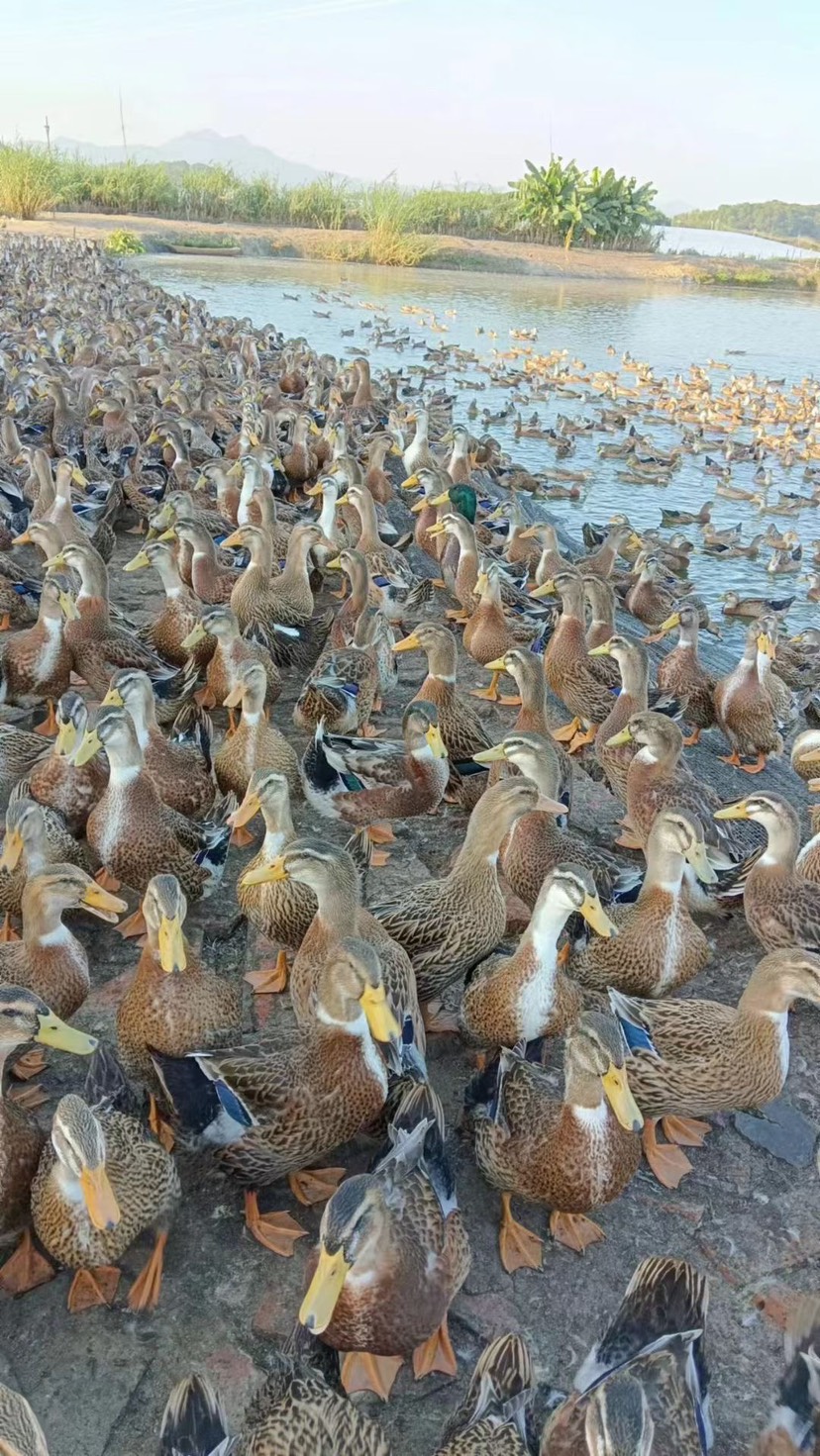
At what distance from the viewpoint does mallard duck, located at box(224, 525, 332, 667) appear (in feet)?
19.8

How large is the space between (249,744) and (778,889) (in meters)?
2.29

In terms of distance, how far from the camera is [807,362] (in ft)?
75.7

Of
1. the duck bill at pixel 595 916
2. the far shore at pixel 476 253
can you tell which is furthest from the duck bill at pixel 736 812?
the far shore at pixel 476 253

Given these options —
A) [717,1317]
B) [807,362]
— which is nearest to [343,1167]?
[717,1317]

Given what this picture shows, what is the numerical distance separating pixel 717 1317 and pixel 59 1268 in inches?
69.2

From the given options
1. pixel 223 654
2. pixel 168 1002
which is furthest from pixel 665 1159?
pixel 223 654

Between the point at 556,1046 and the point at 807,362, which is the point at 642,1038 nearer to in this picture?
the point at 556,1046

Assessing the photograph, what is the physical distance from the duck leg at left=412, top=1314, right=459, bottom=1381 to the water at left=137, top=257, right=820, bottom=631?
759 cm

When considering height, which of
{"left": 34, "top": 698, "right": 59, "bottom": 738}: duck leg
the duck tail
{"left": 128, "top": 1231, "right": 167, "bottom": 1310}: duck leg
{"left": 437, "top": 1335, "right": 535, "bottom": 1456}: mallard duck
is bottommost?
{"left": 128, "top": 1231, "right": 167, "bottom": 1310}: duck leg

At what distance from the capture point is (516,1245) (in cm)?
288

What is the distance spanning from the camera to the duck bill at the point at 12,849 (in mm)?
3561

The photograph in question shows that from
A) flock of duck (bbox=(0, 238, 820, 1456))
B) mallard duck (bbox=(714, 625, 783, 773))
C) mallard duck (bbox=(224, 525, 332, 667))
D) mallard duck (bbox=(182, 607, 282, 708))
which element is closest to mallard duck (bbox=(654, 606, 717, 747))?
flock of duck (bbox=(0, 238, 820, 1456))

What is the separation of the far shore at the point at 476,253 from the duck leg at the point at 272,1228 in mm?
33677

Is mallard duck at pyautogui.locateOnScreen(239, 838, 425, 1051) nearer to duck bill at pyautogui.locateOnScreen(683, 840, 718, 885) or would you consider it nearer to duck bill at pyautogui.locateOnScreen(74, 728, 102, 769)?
duck bill at pyautogui.locateOnScreen(74, 728, 102, 769)
